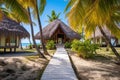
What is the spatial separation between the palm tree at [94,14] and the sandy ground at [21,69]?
3012 mm

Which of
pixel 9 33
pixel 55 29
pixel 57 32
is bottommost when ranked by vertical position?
pixel 9 33

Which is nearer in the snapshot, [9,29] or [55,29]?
[9,29]

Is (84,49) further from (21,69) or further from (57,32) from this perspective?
(57,32)

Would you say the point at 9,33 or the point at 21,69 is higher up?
the point at 9,33

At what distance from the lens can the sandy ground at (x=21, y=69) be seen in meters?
11.0

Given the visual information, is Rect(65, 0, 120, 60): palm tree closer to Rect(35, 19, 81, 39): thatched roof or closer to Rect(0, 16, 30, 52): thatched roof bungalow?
Rect(0, 16, 30, 52): thatched roof bungalow

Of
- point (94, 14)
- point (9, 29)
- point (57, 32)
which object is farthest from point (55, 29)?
point (94, 14)

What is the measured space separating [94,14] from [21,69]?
5.33m

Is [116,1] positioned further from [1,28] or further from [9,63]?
[1,28]

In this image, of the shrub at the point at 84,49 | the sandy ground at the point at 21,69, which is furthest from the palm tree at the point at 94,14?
the sandy ground at the point at 21,69

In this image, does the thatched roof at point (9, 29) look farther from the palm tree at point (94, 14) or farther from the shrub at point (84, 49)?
the palm tree at point (94, 14)

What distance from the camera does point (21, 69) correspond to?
12.7 m

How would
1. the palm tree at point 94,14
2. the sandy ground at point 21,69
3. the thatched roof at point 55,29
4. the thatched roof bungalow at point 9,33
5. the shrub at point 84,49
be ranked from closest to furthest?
the palm tree at point 94,14 < the sandy ground at point 21,69 < the shrub at point 84,49 < the thatched roof bungalow at point 9,33 < the thatched roof at point 55,29

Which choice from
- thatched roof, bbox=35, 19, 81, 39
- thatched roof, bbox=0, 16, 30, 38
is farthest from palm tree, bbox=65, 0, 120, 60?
thatched roof, bbox=35, 19, 81, 39
